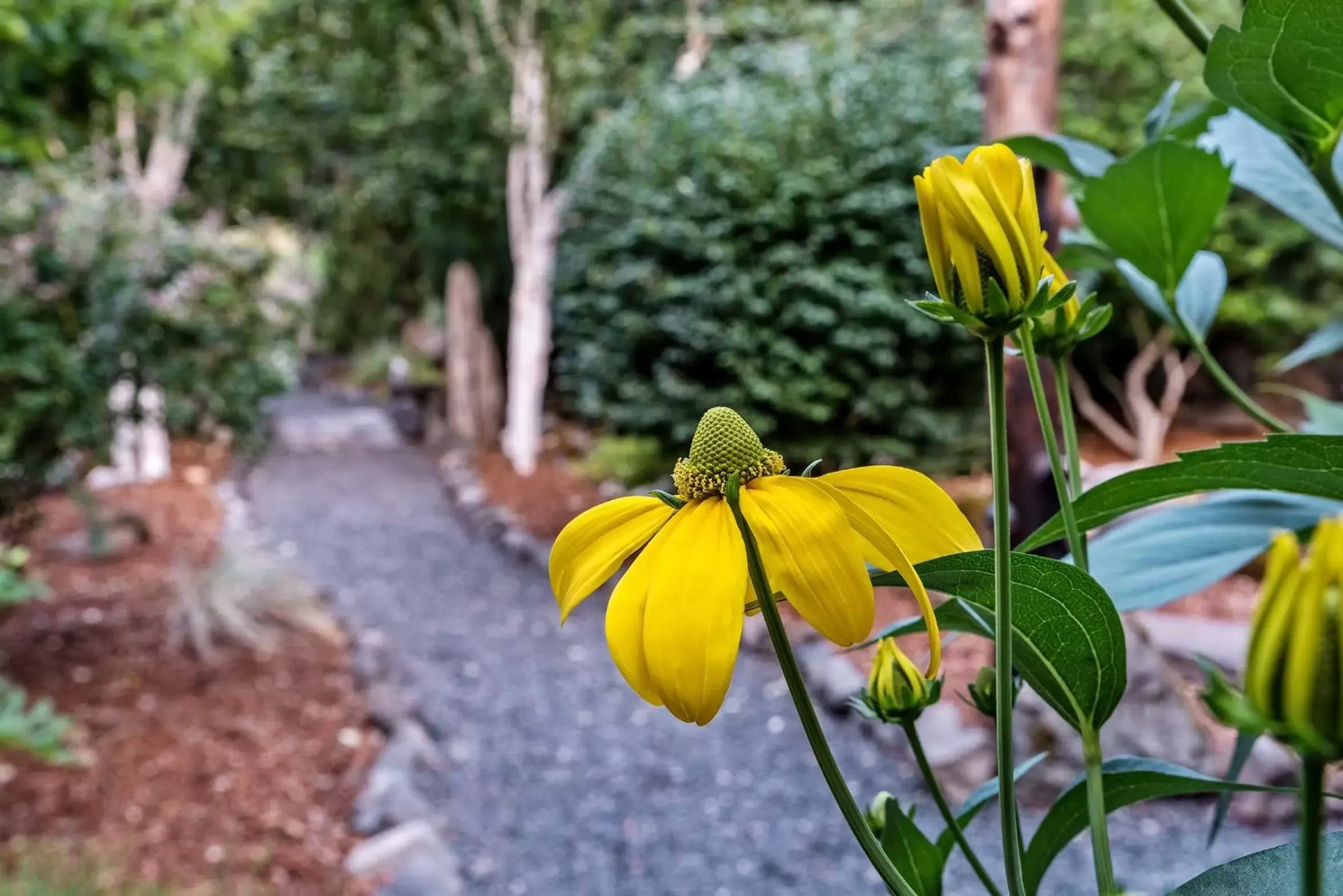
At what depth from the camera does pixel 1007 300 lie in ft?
0.84

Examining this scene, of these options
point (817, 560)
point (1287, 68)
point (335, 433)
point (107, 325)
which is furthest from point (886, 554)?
point (335, 433)

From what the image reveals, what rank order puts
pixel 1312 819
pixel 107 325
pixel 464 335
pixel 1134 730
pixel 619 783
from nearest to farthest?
pixel 1312 819, pixel 1134 730, pixel 619 783, pixel 107 325, pixel 464 335

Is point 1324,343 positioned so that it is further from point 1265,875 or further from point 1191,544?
point 1265,875

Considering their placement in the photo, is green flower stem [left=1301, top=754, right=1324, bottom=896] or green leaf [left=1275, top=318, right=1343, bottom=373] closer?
green flower stem [left=1301, top=754, right=1324, bottom=896]

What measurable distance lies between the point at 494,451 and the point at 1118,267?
7761mm

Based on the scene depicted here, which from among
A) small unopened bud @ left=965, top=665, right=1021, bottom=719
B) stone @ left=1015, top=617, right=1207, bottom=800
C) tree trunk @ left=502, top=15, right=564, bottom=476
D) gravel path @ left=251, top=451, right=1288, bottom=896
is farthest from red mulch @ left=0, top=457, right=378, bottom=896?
tree trunk @ left=502, top=15, right=564, bottom=476

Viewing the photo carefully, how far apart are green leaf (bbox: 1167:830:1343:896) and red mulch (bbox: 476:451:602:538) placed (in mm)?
5400

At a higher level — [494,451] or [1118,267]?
[1118,267]

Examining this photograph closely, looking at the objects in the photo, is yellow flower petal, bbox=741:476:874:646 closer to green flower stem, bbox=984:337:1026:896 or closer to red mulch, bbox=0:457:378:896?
green flower stem, bbox=984:337:1026:896

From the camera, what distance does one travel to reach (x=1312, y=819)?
154 millimetres

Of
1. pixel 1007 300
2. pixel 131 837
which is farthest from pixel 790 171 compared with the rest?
pixel 1007 300

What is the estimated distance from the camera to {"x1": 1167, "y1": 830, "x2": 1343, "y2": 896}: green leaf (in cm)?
26

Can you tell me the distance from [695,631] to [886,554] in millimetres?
61

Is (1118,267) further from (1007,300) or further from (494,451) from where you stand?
(494,451)
